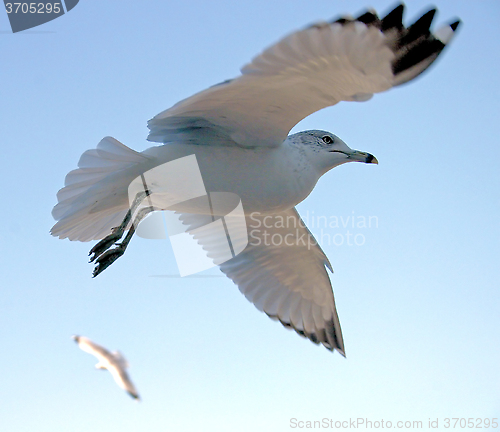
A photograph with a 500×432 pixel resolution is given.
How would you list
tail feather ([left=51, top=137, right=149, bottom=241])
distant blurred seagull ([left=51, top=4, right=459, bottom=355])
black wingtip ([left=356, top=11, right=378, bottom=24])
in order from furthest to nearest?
tail feather ([left=51, top=137, right=149, bottom=241])
distant blurred seagull ([left=51, top=4, right=459, bottom=355])
black wingtip ([left=356, top=11, right=378, bottom=24])

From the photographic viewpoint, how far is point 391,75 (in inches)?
121

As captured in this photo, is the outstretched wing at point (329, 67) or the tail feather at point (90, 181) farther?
the tail feather at point (90, 181)

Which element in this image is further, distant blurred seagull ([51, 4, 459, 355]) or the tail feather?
the tail feather

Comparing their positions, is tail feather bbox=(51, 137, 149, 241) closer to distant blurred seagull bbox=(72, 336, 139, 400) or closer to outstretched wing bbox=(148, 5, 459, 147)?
outstretched wing bbox=(148, 5, 459, 147)

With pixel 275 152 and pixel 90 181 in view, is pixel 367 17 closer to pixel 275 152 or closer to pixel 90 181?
pixel 275 152

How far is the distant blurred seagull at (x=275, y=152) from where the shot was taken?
3.02m

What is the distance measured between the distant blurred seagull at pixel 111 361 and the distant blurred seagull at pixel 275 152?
2.75ft

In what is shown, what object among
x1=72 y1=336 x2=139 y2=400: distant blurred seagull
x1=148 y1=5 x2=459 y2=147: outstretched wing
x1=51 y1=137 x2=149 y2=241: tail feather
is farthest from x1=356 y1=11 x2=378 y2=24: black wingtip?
x1=72 y1=336 x2=139 y2=400: distant blurred seagull

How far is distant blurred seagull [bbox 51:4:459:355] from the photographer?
302 centimetres

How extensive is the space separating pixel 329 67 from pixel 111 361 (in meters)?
2.16

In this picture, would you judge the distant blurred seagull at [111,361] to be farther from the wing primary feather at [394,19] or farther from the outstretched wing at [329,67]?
the wing primary feather at [394,19]

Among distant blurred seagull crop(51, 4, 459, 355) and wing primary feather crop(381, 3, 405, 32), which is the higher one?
wing primary feather crop(381, 3, 405, 32)

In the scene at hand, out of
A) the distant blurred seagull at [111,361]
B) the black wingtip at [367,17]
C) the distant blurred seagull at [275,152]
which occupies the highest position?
the black wingtip at [367,17]

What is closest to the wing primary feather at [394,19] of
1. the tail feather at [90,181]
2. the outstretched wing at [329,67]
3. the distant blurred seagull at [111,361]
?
the outstretched wing at [329,67]
